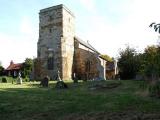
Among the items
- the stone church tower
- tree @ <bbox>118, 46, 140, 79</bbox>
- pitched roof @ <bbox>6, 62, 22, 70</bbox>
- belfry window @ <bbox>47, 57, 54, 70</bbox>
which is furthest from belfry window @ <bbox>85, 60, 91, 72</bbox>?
pitched roof @ <bbox>6, 62, 22, 70</bbox>

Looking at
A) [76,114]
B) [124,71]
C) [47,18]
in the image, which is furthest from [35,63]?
[76,114]

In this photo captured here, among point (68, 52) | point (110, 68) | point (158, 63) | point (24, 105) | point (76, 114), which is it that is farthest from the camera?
point (110, 68)

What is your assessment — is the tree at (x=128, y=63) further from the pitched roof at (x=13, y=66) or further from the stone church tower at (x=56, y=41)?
the pitched roof at (x=13, y=66)

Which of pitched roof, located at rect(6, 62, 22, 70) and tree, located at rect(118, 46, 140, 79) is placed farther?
pitched roof, located at rect(6, 62, 22, 70)

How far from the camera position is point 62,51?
58.1 metres

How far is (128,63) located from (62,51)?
43.4 feet

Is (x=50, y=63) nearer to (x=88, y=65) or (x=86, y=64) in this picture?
(x=86, y=64)

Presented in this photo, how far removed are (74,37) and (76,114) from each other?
2041 inches

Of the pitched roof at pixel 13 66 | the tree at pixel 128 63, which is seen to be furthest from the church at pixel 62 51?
the pitched roof at pixel 13 66

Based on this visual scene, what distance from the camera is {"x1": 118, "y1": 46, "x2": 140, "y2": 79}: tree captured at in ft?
170

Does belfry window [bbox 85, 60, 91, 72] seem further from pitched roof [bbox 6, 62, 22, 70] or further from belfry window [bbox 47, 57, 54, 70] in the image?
pitched roof [bbox 6, 62, 22, 70]

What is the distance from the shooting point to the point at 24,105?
15.8 metres

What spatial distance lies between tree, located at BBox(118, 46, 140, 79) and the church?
205 inches

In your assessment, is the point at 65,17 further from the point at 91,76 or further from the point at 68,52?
the point at 91,76
